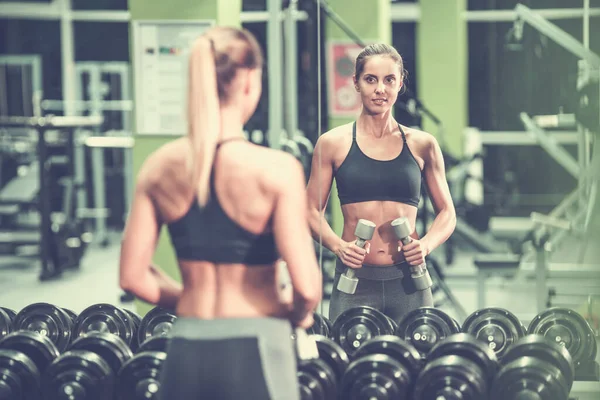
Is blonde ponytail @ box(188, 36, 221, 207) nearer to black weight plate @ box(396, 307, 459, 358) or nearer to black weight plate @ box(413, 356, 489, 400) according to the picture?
black weight plate @ box(413, 356, 489, 400)

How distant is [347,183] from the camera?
2.88 m

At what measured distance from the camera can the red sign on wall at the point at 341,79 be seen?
19.3 ft

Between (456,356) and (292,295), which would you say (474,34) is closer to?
(456,356)

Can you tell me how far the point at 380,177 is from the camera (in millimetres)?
2857

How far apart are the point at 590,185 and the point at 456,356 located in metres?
2.35

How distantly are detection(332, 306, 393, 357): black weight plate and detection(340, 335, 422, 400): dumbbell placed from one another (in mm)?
225

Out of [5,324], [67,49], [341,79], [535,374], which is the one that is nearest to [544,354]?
[535,374]

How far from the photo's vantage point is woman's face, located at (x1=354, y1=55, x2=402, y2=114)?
109 inches

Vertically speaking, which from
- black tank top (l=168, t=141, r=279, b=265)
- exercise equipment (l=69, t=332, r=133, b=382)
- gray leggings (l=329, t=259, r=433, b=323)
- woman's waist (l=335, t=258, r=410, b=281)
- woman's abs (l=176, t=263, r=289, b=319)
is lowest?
exercise equipment (l=69, t=332, r=133, b=382)

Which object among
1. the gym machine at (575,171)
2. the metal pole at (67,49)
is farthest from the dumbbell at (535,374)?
the metal pole at (67,49)

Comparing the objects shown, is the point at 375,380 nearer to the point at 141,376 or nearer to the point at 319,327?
the point at 319,327

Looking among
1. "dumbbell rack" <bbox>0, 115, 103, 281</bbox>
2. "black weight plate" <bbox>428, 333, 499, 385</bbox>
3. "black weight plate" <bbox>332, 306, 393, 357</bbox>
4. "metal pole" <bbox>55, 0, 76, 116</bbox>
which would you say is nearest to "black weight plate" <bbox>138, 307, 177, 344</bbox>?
"black weight plate" <bbox>332, 306, 393, 357</bbox>

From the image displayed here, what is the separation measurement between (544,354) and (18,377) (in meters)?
1.51

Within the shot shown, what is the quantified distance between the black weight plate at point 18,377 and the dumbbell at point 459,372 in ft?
3.65
